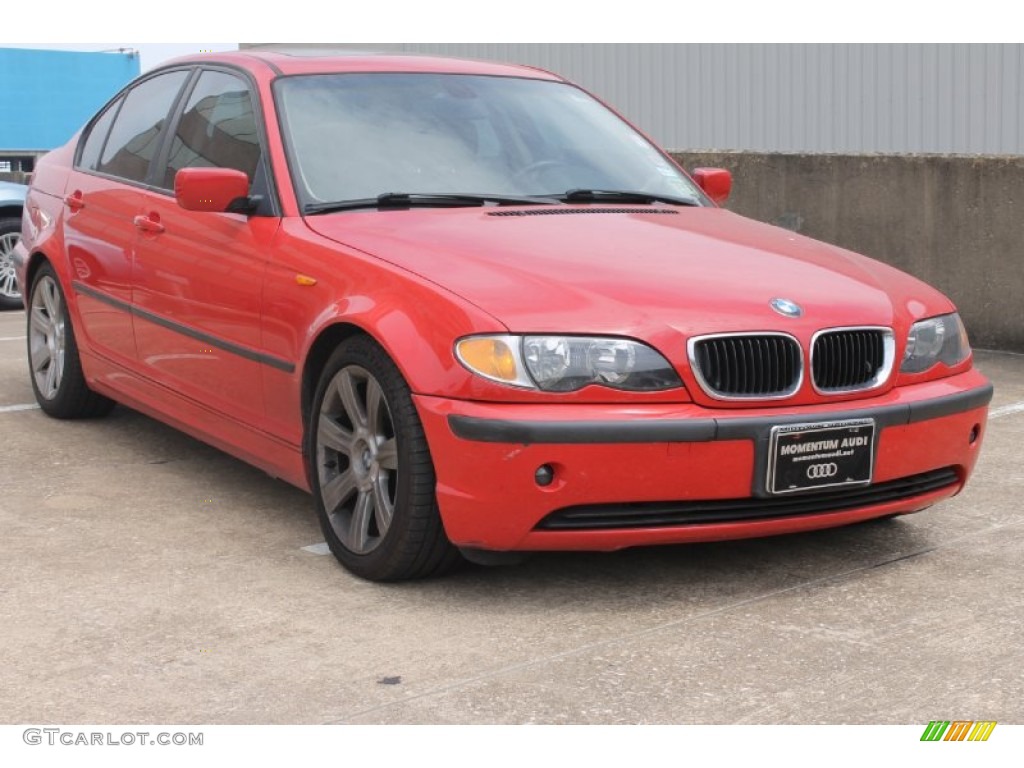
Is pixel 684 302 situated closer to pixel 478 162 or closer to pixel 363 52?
pixel 478 162

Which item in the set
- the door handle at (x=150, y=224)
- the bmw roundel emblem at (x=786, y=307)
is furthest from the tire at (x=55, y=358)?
the bmw roundel emblem at (x=786, y=307)

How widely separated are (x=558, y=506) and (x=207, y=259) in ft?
5.93

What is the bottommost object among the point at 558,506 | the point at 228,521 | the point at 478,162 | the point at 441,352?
the point at 228,521

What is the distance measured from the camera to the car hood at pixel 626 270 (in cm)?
433

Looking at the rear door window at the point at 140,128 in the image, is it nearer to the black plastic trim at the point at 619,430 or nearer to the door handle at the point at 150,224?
the door handle at the point at 150,224

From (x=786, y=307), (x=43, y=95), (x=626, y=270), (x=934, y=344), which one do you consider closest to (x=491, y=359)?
(x=626, y=270)

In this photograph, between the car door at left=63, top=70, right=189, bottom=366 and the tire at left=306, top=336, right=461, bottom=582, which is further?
the car door at left=63, top=70, right=189, bottom=366

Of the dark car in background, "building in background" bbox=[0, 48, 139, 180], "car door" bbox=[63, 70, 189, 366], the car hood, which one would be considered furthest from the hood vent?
"building in background" bbox=[0, 48, 139, 180]

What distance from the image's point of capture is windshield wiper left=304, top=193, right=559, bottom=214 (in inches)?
202

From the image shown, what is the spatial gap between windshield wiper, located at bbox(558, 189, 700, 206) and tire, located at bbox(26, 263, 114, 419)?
2454 mm

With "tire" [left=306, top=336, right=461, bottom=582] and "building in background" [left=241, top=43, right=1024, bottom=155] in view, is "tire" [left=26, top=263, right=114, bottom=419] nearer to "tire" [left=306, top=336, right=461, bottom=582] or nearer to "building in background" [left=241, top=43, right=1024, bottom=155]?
"tire" [left=306, top=336, right=461, bottom=582]

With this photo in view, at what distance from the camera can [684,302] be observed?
439 cm
